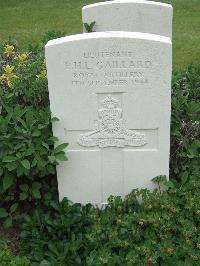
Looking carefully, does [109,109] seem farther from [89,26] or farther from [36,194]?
[89,26]

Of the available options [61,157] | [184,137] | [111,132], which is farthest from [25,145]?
[184,137]

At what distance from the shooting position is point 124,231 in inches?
142

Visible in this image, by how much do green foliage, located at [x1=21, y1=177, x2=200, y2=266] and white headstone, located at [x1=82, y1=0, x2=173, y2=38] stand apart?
1.94m

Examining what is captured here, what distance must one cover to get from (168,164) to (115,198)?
489 mm

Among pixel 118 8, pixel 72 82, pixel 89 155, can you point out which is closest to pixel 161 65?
pixel 72 82

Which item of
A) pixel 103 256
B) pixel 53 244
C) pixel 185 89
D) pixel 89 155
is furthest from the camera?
pixel 185 89

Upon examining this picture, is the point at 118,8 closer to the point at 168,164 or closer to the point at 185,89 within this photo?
the point at 185,89

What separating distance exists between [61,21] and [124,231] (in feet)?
25.2

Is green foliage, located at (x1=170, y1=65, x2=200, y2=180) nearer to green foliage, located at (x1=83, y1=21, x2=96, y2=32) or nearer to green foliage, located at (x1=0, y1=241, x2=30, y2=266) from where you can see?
green foliage, located at (x1=83, y1=21, x2=96, y2=32)

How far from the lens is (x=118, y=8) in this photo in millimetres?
5234

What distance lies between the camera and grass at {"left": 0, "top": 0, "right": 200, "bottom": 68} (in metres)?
8.66

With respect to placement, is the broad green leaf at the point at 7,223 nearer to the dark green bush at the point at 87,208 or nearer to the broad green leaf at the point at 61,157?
the dark green bush at the point at 87,208

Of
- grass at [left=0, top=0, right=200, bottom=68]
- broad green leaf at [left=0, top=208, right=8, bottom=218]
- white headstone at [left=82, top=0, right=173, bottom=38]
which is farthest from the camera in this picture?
grass at [left=0, top=0, right=200, bottom=68]

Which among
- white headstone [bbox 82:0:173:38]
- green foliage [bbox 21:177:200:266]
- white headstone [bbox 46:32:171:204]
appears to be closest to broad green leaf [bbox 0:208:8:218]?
green foliage [bbox 21:177:200:266]
